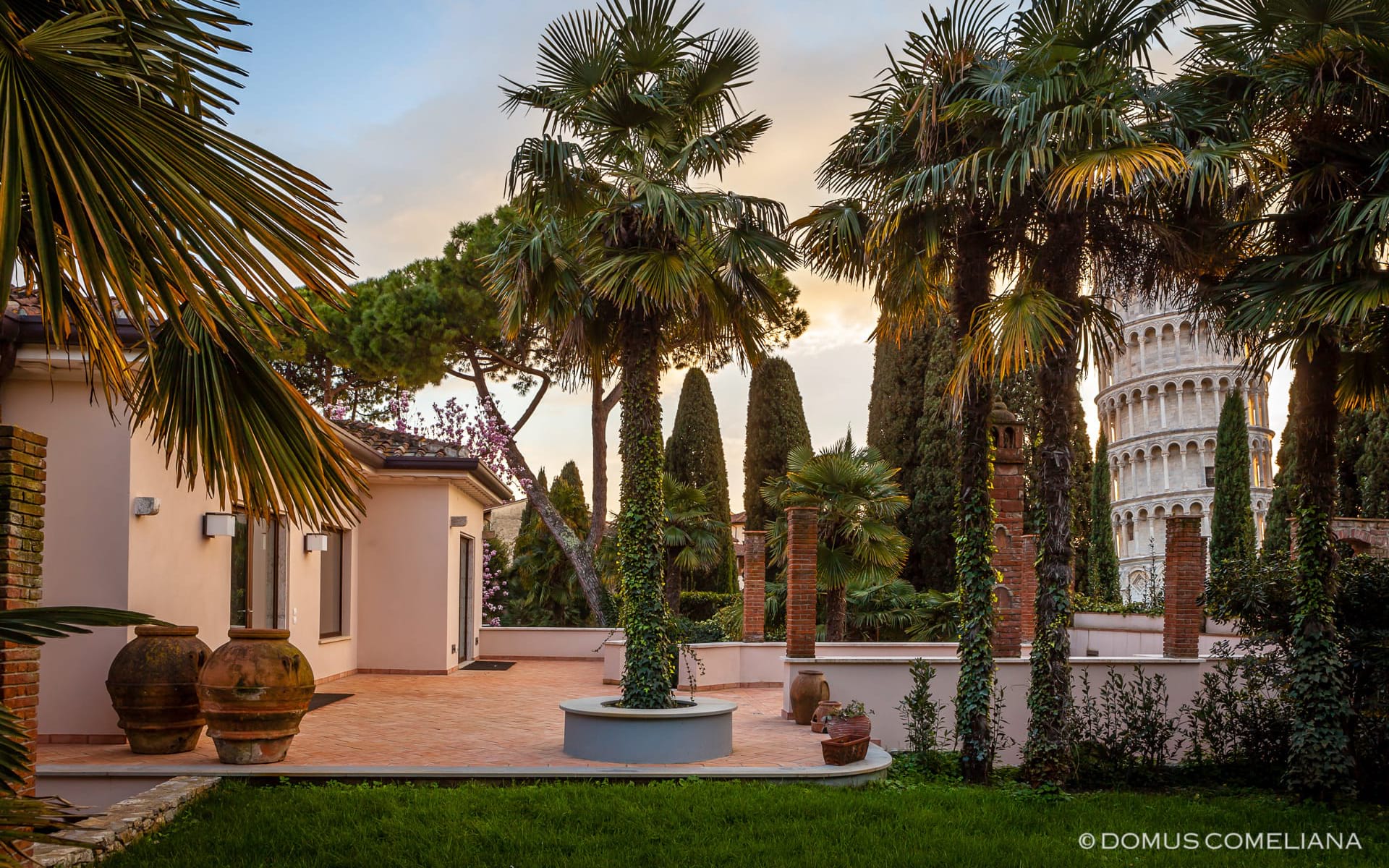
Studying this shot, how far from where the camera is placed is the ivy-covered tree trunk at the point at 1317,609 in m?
8.73

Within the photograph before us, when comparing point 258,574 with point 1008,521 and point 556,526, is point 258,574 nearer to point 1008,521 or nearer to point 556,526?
point 1008,521

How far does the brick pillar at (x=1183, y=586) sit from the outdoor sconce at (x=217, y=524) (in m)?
10.2

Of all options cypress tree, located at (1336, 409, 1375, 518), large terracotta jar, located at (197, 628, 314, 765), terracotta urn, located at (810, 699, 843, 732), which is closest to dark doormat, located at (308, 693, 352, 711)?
large terracotta jar, located at (197, 628, 314, 765)

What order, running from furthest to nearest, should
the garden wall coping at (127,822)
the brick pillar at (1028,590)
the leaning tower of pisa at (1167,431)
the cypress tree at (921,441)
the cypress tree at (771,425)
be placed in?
the leaning tower of pisa at (1167,431)
the cypress tree at (771,425)
the cypress tree at (921,441)
the brick pillar at (1028,590)
the garden wall coping at (127,822)

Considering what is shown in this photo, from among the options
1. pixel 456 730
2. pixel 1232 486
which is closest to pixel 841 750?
pixel 456 730

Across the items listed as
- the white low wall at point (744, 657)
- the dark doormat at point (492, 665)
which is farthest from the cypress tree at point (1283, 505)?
the dark doormat at point (492, 665)

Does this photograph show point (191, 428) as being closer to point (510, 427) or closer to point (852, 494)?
point (852, 494)

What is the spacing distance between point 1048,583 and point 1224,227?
3472 millimetres

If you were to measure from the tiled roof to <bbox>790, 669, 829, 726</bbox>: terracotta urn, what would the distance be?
6.81m

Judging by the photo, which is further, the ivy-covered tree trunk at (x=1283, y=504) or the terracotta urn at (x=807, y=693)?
the ivy-covered tree trunk at (x=1283, y=504)

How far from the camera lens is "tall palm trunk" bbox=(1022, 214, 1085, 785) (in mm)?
8758

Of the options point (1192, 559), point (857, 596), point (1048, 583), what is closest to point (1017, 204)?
point (1048, 583)

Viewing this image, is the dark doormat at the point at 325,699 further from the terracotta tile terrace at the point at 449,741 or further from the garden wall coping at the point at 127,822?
the garden wall coping at the point at 127,822

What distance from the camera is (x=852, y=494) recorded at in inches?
642
